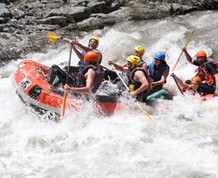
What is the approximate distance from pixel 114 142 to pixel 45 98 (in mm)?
1566

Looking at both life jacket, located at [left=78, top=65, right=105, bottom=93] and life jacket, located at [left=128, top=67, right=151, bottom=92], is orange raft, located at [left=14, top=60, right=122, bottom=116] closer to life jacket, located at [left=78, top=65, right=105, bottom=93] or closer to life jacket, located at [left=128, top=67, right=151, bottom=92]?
life jacket, located at [left=78, top=65, right=105, bottom=93]

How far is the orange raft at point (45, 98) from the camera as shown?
689cm

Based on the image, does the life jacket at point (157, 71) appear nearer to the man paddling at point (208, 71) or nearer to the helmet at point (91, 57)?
the man paddling at point (208, 71)

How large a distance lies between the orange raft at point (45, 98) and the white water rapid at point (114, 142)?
0.55 feet

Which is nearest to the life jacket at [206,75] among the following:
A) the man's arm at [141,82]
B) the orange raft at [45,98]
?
the man's arm at [141,82]

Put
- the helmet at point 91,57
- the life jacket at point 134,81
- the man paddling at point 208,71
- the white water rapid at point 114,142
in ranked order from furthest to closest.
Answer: the man paddling at point 208,71 → the life jacket at point 134,81 → the helmet at point 91,57 → the white water rapid at point 114,142

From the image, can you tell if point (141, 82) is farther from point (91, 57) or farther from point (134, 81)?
point (91, 57)

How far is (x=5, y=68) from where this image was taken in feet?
37.2

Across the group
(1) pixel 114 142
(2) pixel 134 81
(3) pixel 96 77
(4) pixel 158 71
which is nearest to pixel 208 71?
(4) pixel 158 71

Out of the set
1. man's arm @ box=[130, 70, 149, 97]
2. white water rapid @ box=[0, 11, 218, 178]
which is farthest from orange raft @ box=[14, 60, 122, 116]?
man's arm @ box=[130, 70, 149, 97]

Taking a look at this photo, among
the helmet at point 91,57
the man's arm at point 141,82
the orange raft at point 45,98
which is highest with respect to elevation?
the helmet at point 91,57

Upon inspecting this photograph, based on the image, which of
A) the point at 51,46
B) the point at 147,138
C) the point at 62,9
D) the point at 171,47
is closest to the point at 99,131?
the point at 147,138

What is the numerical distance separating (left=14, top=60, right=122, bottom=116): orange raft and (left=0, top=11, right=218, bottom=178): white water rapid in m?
0.17

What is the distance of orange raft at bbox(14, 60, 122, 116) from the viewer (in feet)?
22.6
